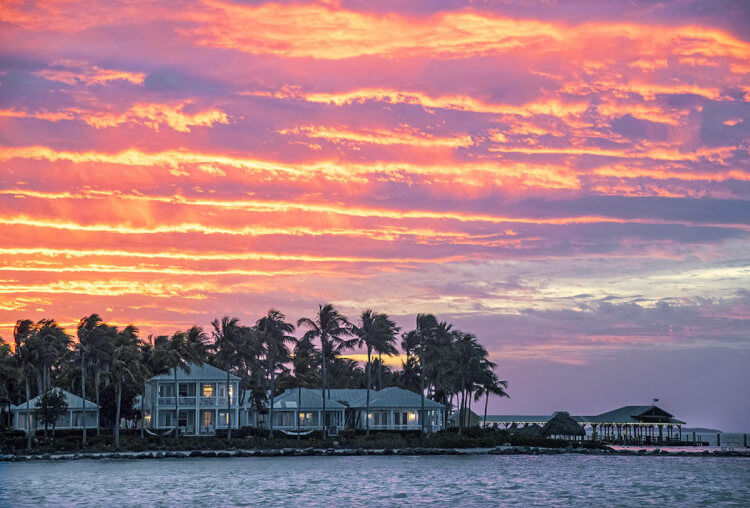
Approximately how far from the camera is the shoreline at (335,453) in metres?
86.7

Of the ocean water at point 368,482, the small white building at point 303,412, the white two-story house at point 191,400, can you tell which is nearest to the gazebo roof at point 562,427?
the ocean water at point 368,482

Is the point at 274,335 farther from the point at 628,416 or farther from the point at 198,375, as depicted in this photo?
the point at 628,416

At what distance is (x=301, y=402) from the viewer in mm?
116000

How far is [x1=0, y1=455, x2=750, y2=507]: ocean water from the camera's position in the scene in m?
56.4

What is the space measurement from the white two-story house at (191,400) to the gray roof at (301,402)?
8447 millimetres

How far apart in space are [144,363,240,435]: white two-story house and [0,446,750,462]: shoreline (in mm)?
9704

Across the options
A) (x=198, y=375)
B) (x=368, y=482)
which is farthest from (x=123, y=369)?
(x=368, y=482)

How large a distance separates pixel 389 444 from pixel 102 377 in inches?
1223

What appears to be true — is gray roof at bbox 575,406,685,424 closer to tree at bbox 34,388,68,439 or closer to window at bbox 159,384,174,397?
window at bbox 159,384,174,397

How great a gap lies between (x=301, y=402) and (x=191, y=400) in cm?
1606

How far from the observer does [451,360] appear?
114 metres

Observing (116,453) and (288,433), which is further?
(288,433)

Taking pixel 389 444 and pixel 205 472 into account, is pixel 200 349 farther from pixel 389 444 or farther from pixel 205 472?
pixel 205 472

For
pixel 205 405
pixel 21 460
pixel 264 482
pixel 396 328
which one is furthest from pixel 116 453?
pixel 396 328
